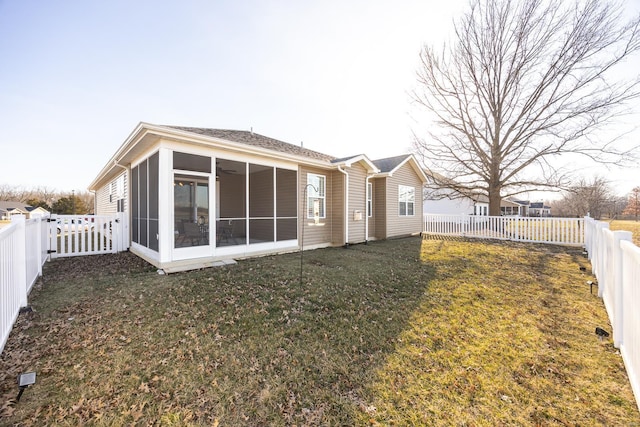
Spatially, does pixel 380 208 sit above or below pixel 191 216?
above

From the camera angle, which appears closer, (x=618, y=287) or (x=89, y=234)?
(x=618, y=287)

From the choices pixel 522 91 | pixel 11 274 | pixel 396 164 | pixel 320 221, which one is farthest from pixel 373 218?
pixel 11 274

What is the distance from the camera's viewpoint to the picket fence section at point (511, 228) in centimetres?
1051

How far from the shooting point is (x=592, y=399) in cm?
228

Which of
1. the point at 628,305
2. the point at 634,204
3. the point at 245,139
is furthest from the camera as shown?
the point at 634,204

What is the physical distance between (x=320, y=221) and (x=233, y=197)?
4.14 meters

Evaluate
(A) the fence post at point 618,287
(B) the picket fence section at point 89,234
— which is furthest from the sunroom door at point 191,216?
(A) the fence post at point 618,287

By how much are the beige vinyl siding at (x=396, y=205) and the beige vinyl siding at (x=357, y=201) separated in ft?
7.07

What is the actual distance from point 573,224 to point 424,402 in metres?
12.5

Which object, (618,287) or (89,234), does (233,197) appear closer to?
(89,234)

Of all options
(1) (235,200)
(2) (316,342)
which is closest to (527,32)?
(1) (235,200)

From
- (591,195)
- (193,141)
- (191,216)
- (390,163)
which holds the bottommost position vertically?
(191,216)

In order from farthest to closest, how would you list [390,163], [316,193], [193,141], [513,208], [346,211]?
[513,208], [390,163], [346,211], [316,193], [193,141]

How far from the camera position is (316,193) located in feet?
30.6
